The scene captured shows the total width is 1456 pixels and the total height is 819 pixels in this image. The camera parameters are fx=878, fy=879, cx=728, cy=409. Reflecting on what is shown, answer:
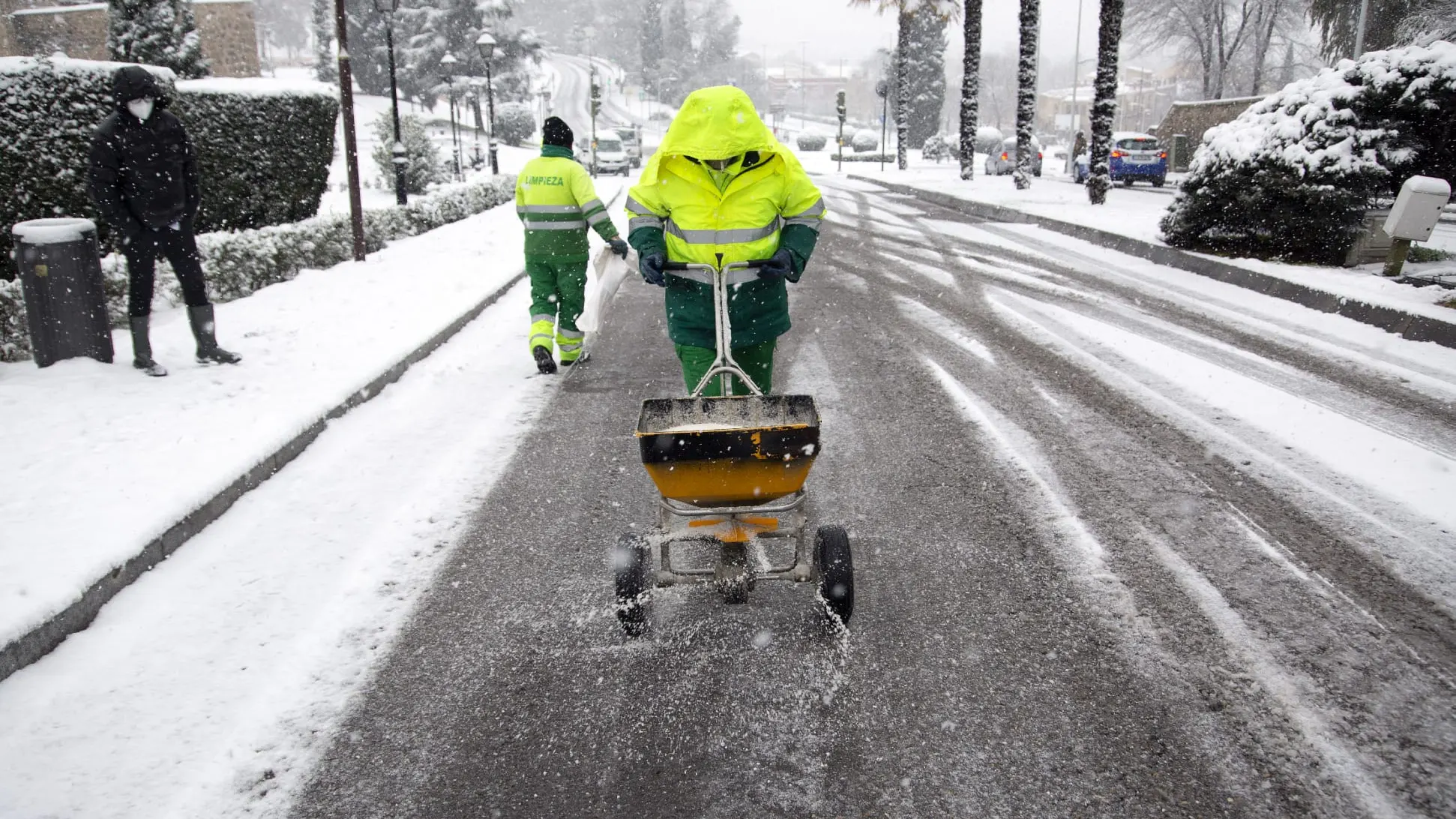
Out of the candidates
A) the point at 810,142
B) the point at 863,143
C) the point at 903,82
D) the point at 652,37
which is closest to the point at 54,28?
the point at 903,82

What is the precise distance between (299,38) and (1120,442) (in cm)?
13857

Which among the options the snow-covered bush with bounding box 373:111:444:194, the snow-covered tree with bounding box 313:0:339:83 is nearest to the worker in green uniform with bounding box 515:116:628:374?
the snow-covered bush with bounding box 373:111:444:194

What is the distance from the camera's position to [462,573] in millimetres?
3857

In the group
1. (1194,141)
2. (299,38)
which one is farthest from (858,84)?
(1194,141)

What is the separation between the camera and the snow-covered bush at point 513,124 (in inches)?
2111

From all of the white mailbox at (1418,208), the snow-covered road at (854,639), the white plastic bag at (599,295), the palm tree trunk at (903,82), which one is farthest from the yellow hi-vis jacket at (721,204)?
the palm tree trunk at (903,82)

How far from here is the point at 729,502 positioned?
10.5 feet

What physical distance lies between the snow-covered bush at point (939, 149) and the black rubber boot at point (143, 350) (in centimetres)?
4603

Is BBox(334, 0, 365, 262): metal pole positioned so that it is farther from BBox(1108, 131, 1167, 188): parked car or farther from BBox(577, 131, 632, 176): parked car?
BBox(577, 131, 632, 176): parked car

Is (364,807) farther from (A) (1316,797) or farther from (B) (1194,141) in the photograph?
(B) (1194,141)

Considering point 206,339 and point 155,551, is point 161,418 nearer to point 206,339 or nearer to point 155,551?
point 206,339

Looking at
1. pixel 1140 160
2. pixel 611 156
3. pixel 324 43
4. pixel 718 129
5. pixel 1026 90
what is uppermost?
pixel 324 43

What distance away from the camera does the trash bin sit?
6008 millimetres

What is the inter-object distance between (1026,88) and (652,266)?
22433 mm
